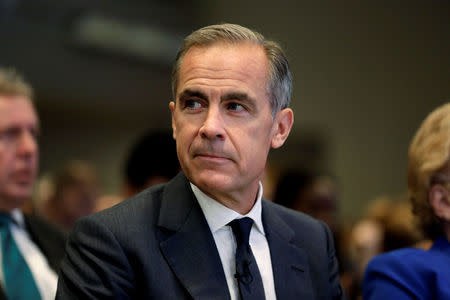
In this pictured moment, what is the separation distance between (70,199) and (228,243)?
3730 millimetres

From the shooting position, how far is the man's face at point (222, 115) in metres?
1.75

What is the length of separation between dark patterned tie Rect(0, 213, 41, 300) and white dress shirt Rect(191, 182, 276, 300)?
1.05m

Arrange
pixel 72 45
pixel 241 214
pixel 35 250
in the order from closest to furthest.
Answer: pixel 241 214, pixel 35 250, pixel 72 45

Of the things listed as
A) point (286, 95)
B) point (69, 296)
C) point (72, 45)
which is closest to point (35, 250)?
point (69, 296)

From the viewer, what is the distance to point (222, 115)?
176cm

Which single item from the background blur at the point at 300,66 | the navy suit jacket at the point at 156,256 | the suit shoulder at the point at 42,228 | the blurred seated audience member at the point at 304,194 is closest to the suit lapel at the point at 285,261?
the navy suit jacket at the point at 156,256

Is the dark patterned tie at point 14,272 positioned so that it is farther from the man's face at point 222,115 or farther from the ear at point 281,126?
the ear at point 281,126

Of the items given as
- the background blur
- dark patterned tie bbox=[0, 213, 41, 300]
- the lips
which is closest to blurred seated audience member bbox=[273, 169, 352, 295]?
the lips

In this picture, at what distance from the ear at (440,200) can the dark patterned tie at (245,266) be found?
74 centimetres

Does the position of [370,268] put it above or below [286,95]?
below

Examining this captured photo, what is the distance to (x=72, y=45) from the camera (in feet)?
30.3

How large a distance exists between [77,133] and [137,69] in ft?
5.75

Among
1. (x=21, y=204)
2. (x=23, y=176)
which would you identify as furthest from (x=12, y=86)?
(x=21, y=204)

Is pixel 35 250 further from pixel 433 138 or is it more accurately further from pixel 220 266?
pixel 433 138
